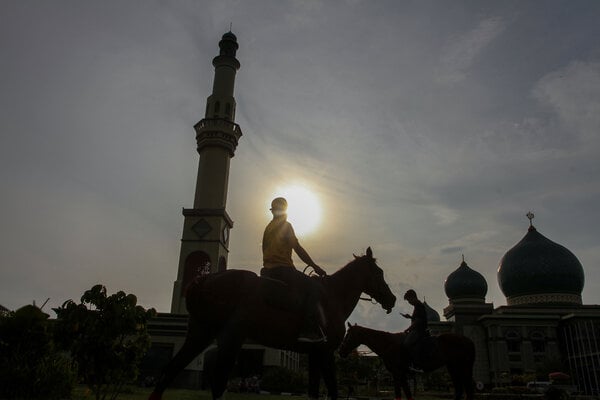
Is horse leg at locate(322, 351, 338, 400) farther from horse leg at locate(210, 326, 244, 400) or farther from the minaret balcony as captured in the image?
the minaret balcony

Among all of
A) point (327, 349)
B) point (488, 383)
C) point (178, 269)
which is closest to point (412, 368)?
point (327, 349)

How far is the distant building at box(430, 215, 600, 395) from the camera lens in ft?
152

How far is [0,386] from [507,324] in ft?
172

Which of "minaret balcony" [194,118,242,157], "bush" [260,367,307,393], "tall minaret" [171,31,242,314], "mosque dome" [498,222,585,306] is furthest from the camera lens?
"mosque dome" [498,222,585,306]

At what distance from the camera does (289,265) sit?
6.40 meters

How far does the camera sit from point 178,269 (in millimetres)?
43375

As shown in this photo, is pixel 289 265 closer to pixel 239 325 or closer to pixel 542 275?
pixel 239 325

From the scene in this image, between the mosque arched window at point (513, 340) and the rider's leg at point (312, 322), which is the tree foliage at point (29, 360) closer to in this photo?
the rider's leg at point (312, 322)

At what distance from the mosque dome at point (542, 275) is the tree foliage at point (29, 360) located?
54.9 meters

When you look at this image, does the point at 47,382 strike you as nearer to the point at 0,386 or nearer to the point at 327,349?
the point at 0,386

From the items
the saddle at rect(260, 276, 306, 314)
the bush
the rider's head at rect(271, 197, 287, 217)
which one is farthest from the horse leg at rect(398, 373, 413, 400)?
the bush

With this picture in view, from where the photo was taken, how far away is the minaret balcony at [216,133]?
4731 centimetres

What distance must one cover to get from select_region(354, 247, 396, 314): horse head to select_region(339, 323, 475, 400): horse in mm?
3191

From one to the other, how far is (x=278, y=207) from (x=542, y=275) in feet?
180
